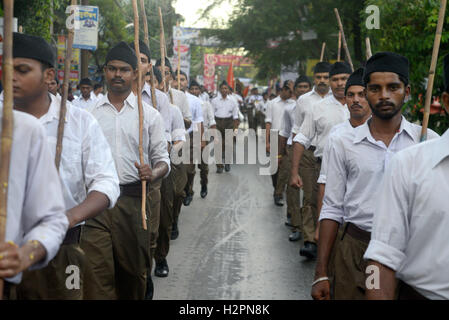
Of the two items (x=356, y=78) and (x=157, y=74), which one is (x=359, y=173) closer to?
(x=356, y=78)

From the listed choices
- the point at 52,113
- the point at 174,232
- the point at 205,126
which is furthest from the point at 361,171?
the point at 205,126

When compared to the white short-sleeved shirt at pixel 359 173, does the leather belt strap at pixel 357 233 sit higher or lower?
lower

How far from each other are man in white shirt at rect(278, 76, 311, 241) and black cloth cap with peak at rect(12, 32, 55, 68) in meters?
6.37

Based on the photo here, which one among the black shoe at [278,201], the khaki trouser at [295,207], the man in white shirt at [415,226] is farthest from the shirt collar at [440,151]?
the black shoe at [278,201]

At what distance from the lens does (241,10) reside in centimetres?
2512

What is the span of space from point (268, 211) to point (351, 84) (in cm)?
580

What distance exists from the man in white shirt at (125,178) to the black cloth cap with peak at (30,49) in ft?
6.34

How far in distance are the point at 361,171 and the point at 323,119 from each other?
345cm

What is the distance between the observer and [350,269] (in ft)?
13.8

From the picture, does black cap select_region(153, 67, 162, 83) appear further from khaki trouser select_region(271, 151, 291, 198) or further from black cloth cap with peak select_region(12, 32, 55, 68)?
black cloth cap with peak select_region(12, 32, 55, 68)

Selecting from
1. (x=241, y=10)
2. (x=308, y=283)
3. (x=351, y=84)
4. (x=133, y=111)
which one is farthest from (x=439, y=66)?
(x=241, y=10)

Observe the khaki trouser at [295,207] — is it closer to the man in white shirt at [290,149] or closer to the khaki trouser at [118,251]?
Result: the man in white shirt at [290,149]

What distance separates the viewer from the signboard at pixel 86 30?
16016 millimetres

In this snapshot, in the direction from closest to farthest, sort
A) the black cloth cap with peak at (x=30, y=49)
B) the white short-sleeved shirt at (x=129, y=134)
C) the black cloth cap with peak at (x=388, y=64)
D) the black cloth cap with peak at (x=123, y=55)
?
1. the black cloth cap with peak at (x=30, y=49)
2. the black cloth cap with peak at (x=388, y=64)
3. the white short-sleeved shirt at (x=129, y=134)
4. the black cloth cap with peak at (x=123, y=55)
